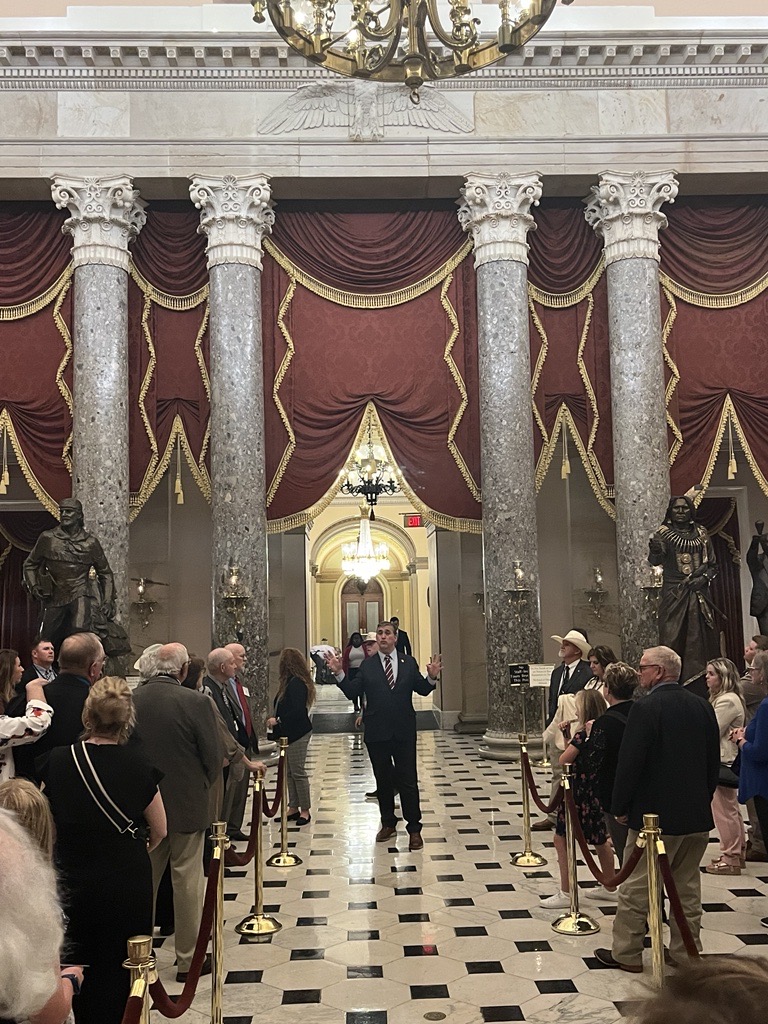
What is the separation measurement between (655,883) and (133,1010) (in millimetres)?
2420

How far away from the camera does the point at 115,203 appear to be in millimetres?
11750

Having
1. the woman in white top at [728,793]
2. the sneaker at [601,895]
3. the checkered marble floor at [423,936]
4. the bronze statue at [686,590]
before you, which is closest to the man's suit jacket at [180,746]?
the checkered marble floor at [423,936]

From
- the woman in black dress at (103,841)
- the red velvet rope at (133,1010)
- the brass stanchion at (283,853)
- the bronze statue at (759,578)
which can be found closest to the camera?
the red velvet rope at (133,1010)

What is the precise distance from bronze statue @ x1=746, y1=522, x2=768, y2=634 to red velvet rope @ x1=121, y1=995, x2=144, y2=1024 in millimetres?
9147

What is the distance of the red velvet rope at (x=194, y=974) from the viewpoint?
9.59 ft

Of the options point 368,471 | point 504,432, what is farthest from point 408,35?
point 368,471

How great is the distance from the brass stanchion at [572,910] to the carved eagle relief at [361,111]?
29.3 feet

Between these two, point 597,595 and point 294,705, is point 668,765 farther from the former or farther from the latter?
point 597,595

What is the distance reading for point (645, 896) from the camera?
4605mm

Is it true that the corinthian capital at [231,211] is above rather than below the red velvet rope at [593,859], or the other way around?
above

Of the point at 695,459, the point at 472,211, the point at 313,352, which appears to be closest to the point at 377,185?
the point at 472,211

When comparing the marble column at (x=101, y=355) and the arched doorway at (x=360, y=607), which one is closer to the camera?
the marble column at (x=101, y=355)

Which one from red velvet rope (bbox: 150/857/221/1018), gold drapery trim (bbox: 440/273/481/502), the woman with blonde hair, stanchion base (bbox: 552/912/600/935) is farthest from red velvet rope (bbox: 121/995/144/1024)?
gold drapery trim (bbox: 440/273/481/502)

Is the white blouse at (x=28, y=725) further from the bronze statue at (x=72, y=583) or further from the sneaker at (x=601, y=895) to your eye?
the bronze statue at (x=72, y=583)
